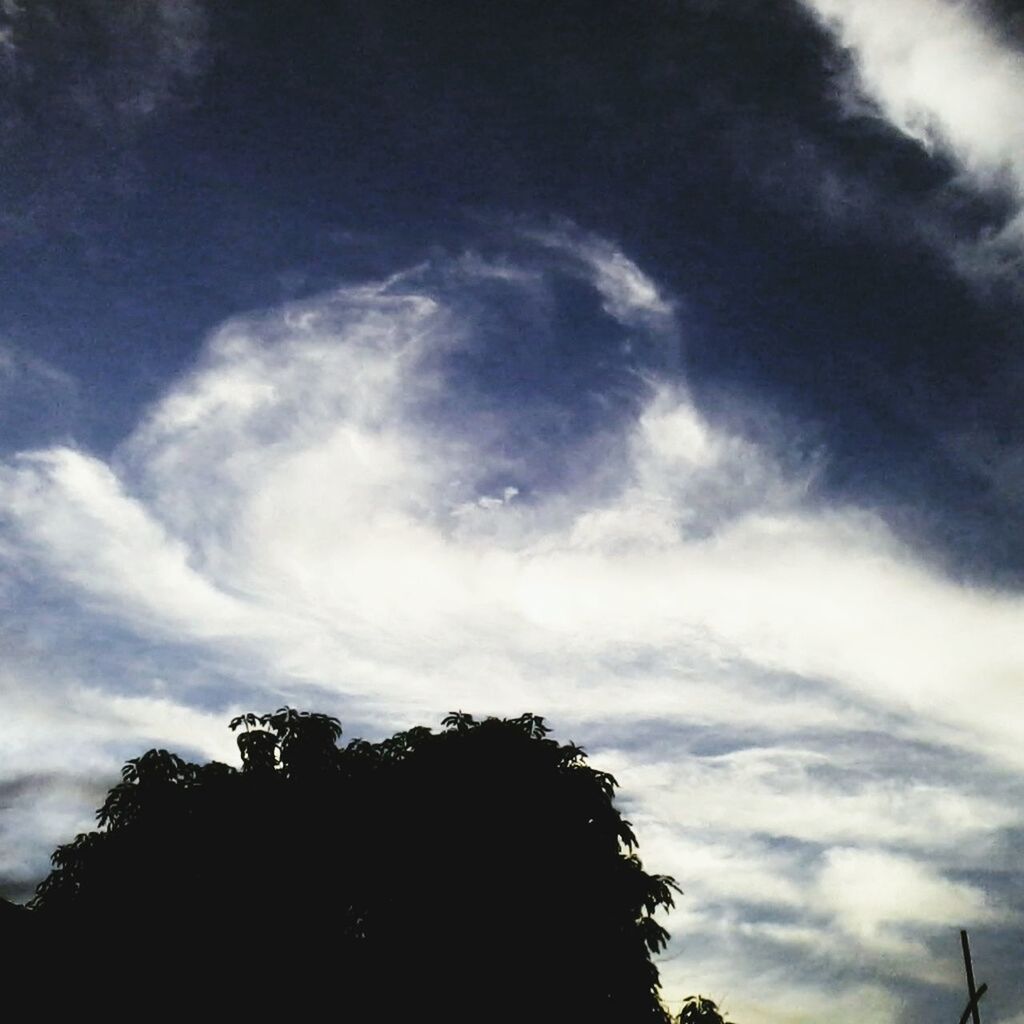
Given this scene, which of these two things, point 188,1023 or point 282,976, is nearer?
point 188,1023

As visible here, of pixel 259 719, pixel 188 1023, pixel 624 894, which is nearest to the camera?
pixel 188 1023

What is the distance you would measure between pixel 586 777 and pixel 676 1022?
7.74m

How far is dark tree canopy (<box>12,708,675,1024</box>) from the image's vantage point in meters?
21.1

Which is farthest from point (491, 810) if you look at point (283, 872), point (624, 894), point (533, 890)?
point (283, 872)

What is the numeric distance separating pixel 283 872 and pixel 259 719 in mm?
4444

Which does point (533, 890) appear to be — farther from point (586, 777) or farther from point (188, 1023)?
point (188, 1023)

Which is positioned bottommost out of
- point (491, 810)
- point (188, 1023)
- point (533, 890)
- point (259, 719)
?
point (188, 1023)

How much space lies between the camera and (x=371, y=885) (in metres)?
23.6

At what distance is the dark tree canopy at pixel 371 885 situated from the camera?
69.2ft

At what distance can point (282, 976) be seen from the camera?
21.7 metres

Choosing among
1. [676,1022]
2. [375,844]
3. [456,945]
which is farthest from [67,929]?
[676,1022]

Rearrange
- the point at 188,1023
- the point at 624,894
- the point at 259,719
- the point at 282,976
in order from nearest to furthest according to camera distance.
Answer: the point at 188,1023 → the point at 282,976 → the point at 624,894 → the point at 259,719

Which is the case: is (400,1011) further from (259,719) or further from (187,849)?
(259,719)

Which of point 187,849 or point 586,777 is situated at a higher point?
point 586,777
